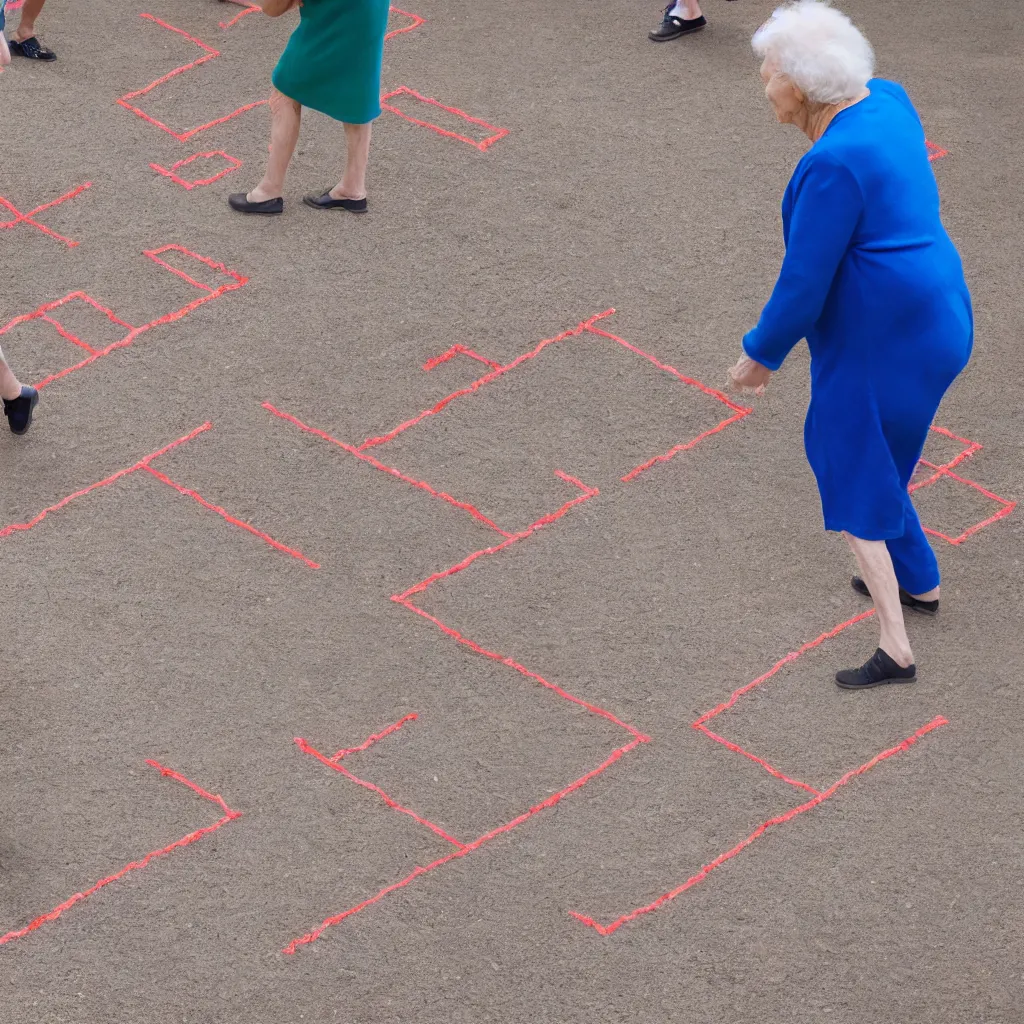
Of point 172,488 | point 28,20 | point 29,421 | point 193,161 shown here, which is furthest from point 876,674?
point 28,20

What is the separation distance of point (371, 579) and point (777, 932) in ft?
6.03

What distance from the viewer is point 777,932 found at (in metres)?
4.84

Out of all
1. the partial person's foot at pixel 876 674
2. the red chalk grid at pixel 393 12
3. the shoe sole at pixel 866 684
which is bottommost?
the shoe sole at pixel 866 684

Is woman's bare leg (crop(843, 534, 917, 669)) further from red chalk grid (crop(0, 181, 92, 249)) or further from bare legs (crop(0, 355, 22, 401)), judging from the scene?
red chalk grid (crop(0, 181, 92, 249))

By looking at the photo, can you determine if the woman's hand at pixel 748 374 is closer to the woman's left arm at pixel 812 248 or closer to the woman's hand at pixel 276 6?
the woman's left arm at pixel 812 248

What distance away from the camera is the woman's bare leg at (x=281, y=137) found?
738 cm

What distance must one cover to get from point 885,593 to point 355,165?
10.5 ft

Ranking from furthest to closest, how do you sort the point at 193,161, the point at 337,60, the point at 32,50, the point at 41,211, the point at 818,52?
1. the point at 32,50
2. the point at 193,161
3. the point at 41,211
4. the point at 337,60
5. the point at 818,52

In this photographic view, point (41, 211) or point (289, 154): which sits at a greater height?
point (289, 154)

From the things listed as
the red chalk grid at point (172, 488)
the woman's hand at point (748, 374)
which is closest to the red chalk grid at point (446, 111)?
the red chalk grid at point (172, 488)

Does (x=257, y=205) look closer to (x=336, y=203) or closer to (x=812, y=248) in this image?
(x=336, y=203)

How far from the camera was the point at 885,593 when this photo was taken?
5.47 m

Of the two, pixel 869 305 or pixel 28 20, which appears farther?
pixel 28 20

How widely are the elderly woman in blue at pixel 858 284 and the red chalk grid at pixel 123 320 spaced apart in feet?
8.48
